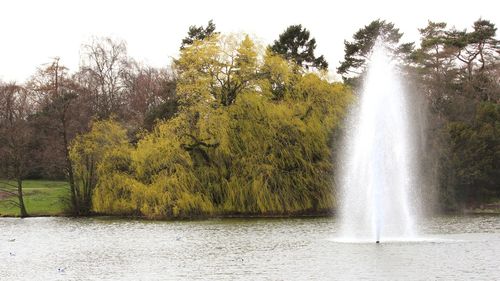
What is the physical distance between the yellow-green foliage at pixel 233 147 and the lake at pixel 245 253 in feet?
14.3

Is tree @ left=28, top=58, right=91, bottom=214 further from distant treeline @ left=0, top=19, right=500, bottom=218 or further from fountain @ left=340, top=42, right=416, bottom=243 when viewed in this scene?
fountain @ left=340, top=42, right=416, bottom=243

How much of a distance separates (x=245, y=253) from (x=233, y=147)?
19.5 metres

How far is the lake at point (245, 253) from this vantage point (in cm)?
2248

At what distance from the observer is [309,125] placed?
1884 inches

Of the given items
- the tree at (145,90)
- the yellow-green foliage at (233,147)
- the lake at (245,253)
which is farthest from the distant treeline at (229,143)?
the tree at (145,90)

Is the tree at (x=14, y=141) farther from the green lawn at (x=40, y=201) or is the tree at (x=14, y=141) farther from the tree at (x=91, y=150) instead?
the tree at (x=91, y=150)

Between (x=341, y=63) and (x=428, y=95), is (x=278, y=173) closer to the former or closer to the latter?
(x=428, y=95)

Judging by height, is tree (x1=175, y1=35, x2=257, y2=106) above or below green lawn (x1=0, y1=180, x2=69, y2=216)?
above

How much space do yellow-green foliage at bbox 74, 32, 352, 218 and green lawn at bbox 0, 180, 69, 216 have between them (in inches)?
299

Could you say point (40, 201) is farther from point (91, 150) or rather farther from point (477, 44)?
point (477, 44)

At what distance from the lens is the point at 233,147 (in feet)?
153

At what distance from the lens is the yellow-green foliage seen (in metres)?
45.4

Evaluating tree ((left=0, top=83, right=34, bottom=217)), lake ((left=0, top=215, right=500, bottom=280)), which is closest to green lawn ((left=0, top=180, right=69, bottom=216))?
tree ((left=0, top=83, right=34, bottom=217))

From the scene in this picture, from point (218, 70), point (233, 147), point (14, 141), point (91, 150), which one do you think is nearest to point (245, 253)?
point (233, 147)
